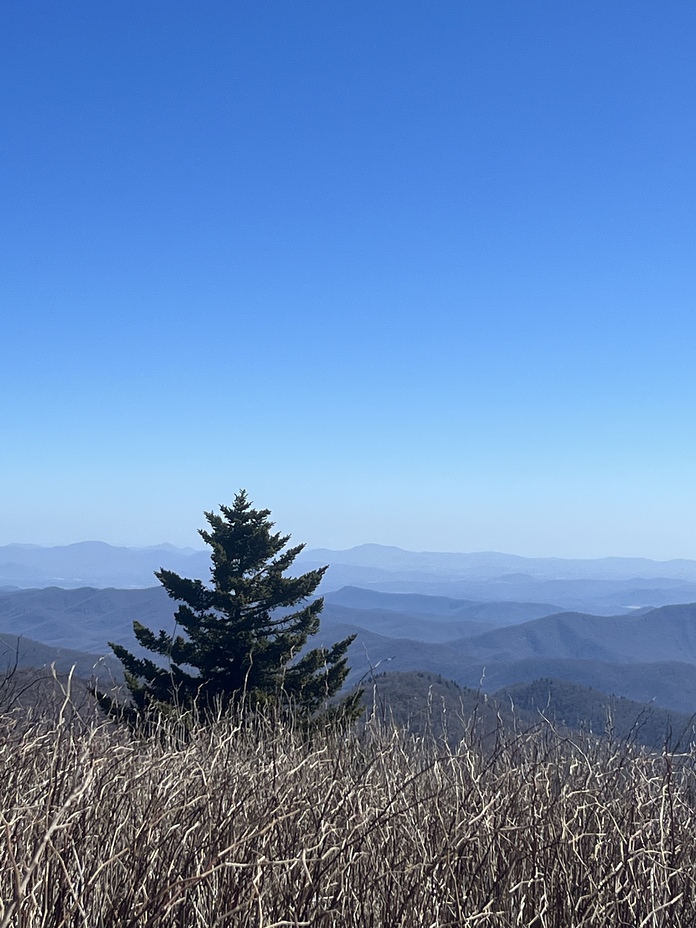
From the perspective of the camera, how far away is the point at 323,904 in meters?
3.80

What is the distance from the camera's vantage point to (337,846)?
384 cm

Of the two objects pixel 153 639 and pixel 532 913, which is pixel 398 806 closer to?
pixel 532 913

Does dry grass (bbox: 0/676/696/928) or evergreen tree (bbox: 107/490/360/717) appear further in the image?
evergreen tree (bbox: 107/490/360/717)

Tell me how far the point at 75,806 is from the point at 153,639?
34062 millimetres

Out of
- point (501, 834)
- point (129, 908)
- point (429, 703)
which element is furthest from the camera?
point (429, 703)

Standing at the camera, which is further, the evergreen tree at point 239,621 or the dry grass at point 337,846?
the evergreen tree at point 239,621

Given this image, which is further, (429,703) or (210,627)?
(210,627)

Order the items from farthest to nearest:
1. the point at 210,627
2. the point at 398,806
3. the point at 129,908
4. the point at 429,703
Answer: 1. the point at 210,627
2. the point at 429,703
3. the point at 398,806
4. the point at 129,908

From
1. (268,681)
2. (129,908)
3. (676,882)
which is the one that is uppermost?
(129,908)

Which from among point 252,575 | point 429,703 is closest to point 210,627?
point 252,575

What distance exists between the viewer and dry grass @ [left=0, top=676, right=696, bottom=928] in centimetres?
328

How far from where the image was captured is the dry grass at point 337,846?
3275 millimetres

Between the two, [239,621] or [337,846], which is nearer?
[337,846]

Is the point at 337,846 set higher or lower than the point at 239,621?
higher
